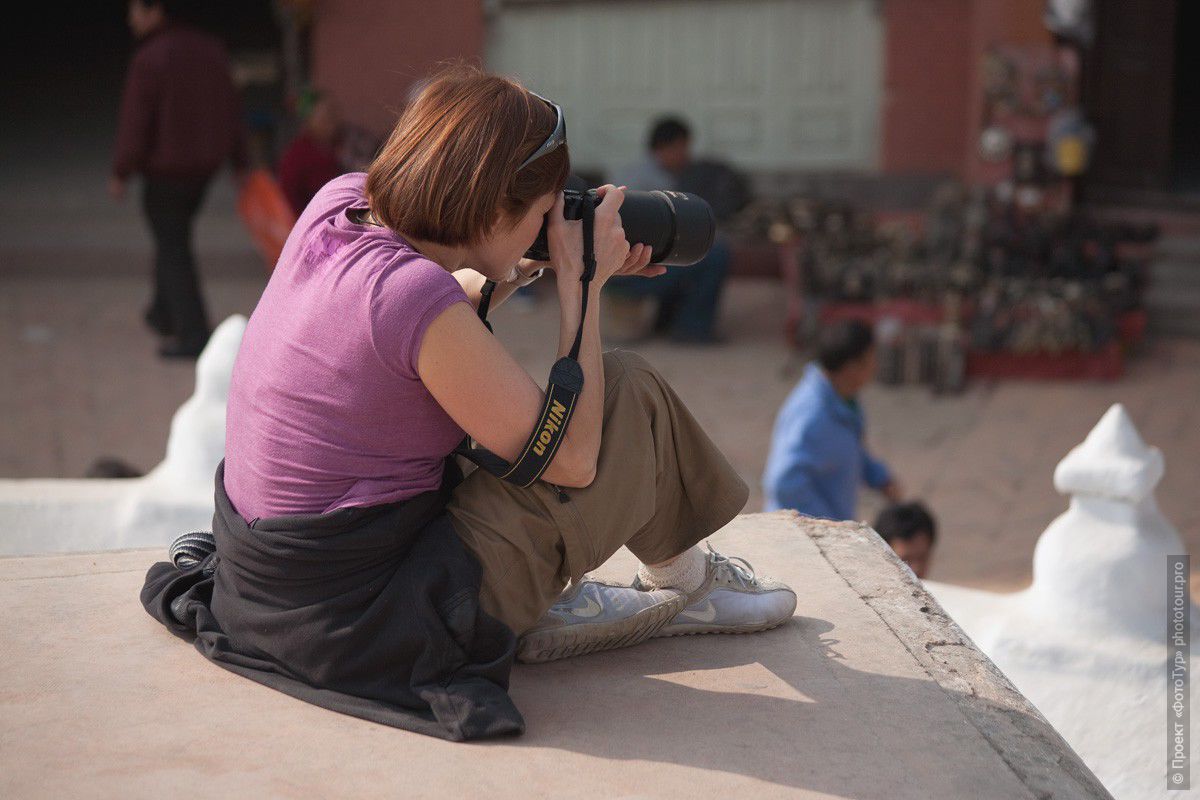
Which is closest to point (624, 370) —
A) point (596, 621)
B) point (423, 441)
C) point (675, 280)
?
point (423, 441)

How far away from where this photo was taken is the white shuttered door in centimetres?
900

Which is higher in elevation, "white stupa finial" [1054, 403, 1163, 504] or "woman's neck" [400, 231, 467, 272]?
"woman's neck" [400, 231, 467, 272]

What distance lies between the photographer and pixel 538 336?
7.47 metres

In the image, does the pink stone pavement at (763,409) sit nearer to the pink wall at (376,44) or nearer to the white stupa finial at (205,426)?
the pink wall at (376,44)

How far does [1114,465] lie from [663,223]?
4.31 feet

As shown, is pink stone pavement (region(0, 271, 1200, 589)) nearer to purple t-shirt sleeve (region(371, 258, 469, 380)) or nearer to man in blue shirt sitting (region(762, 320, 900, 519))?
man in blue shirt sitting (region(762, 320, 900, 519))

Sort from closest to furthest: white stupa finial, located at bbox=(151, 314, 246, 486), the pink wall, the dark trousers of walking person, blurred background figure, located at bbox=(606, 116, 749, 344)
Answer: white stupa finial, located at bbox=(151, 314, 246, 486), the dark trousers of walking person, blurred background figure, located at bbox=(606, 116, 749, 344), the pink wall

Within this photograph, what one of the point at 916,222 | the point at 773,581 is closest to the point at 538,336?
the point at 916,222

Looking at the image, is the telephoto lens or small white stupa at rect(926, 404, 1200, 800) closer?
the telephoto lens

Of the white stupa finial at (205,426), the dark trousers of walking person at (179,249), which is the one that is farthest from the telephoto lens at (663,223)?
the dark trousers of walking person at (179,249)

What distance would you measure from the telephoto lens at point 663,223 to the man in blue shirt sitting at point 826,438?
1471 mm

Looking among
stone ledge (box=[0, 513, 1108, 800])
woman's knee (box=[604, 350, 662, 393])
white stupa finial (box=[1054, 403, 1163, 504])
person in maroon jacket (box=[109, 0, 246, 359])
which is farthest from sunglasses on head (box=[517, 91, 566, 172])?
person in maroon jacket (box=[109, 0, 246, 359])

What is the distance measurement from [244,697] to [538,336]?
5.35m

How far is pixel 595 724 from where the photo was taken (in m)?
2.17
